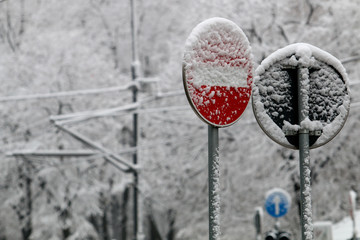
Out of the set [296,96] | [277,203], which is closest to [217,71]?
[296,96]

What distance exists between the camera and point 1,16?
1080 inches

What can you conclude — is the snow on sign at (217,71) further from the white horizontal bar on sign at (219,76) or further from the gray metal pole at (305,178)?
the gray metal pole at (305,178)

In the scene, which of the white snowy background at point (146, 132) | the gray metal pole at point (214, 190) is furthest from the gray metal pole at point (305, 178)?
the white snowy background at point (146, 132)

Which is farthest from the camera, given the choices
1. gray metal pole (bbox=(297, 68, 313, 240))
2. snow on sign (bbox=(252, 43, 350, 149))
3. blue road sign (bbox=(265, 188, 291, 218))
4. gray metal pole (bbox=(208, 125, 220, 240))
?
blue road sign (bbox=(265, 188, 291, 218))

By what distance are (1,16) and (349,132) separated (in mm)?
15860

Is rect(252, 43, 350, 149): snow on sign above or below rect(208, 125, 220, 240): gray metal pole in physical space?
above

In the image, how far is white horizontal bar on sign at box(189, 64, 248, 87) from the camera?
3.39 m

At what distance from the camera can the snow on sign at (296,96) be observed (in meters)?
3.72

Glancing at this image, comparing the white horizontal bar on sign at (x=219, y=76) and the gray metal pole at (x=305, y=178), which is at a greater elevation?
the white horizontal bar on sign at (x=219, y=76)

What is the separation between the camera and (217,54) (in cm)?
349

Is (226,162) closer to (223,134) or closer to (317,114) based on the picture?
(223,134)

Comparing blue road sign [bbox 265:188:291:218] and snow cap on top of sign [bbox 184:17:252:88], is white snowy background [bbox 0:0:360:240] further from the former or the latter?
snow cap on top of sign [bbox 184:17:252:88]

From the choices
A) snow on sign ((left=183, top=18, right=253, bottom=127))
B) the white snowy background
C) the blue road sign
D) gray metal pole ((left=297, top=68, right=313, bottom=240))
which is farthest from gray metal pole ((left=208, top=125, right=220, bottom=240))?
the white snowy background

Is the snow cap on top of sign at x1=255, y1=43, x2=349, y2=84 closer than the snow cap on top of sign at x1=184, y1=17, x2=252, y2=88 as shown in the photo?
No
